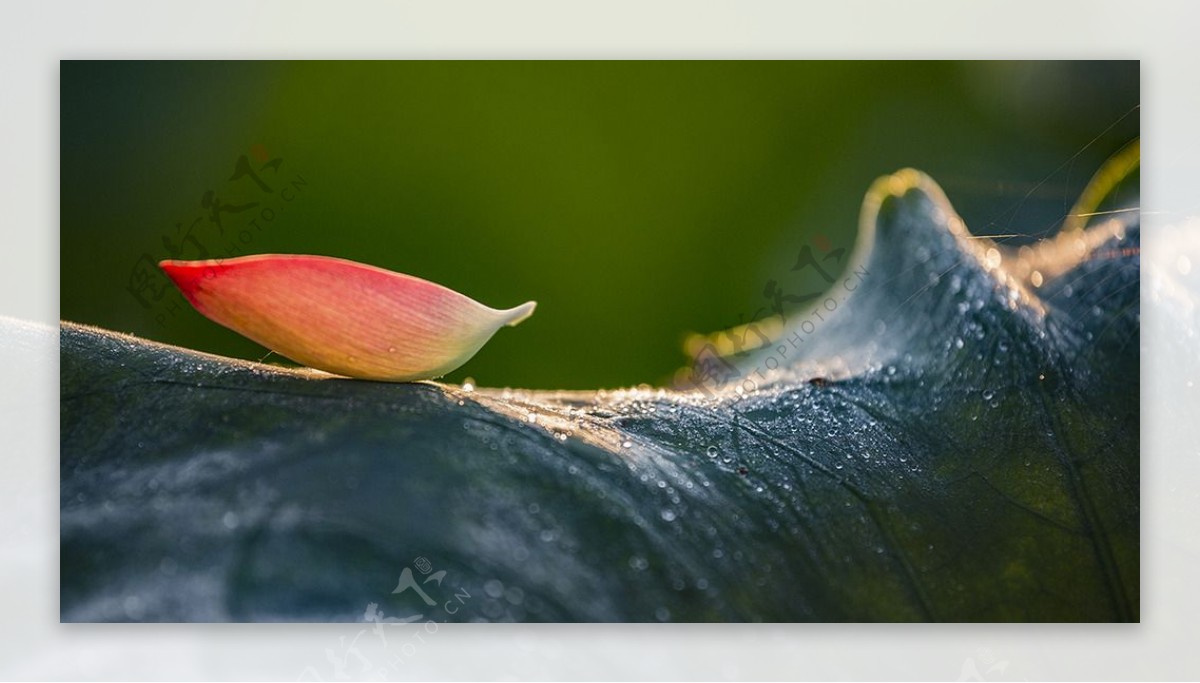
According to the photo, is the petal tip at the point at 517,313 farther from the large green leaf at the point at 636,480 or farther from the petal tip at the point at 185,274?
the petal tip at the point at 185,274

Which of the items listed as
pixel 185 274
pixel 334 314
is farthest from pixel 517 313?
pixel 185 274

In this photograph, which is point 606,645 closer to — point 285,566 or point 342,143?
point 285,566

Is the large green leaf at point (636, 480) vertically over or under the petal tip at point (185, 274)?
under

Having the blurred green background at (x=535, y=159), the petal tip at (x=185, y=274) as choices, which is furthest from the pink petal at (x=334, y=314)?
the blurred green background at (x=535, y=159)

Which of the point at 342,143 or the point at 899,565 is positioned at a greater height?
the point at 342,143

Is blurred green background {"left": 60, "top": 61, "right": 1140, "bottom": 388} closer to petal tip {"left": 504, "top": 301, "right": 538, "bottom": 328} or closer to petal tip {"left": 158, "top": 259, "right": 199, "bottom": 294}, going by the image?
petal tip {"left": 504, "top": 301, "right": 538, "bottom": 328}

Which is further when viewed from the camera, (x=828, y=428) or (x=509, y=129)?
(x=509, y=129)

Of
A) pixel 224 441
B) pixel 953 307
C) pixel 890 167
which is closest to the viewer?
pixel 224 441

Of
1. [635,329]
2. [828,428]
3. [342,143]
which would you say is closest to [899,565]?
[828,428]
